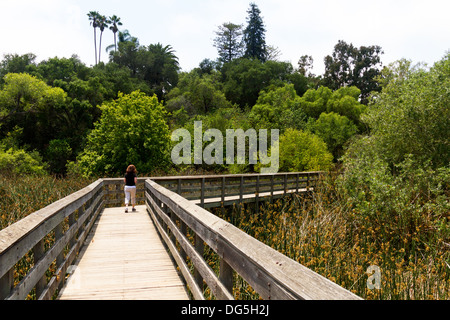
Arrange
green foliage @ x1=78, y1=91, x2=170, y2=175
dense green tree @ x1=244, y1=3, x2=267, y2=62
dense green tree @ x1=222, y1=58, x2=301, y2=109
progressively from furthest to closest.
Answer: dense green tree @ x1=244, y1=3, x2=267, y2=62 < dense green tree @ x1=222, y1=58, x2=301, y2=109 < green foliage @ x1=78, y1=91, x2=170, y2=175

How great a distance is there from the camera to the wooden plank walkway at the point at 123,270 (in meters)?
3.78

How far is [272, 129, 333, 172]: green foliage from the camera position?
2689 centimetres

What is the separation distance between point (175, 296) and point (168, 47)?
2813 inches

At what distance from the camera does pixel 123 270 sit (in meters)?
4.65

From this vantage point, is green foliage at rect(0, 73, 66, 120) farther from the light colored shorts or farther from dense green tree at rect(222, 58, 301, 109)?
the light colored shorts

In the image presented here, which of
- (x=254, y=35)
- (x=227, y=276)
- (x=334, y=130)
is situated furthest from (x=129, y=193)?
(x=254, y=35)

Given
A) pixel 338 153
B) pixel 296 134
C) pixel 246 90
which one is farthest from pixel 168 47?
pixel 296 134

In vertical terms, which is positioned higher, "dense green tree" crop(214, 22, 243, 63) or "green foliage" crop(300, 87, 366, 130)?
"dense green tree" crop(214, 22, 243, 63)

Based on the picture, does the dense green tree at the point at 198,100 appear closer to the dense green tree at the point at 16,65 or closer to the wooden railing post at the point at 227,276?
the dense green tree at the point at 16,65

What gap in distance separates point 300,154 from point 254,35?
4848 centimetres

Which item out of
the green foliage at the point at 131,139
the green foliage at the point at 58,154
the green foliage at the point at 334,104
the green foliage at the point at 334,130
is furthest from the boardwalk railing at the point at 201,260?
the green foliage at the point at 334,104

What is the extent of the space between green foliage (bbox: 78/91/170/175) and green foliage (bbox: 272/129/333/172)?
31.5ft

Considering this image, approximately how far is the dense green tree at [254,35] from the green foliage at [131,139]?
48.6 metres

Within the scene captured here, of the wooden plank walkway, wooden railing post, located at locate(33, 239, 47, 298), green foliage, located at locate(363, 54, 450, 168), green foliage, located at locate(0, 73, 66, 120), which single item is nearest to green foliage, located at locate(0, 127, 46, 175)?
green foliage, located at locate(0, 73, 66, 120)
